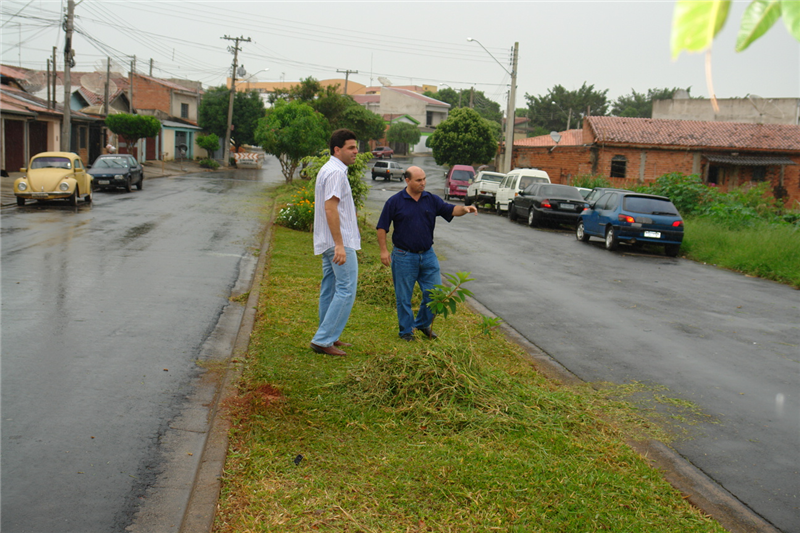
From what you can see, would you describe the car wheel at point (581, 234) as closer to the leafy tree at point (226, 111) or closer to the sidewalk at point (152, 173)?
the sidewalk at point (152, 173)

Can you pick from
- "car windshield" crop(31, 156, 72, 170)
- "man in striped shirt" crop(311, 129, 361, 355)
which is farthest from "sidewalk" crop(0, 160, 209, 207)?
"man in striped shirt" crop(311, 129, 361, 355)

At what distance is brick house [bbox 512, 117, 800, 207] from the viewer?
134 ft

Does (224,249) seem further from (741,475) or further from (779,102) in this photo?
(779,102)

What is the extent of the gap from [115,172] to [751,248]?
23583 mm

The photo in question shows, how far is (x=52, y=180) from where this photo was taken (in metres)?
21.1

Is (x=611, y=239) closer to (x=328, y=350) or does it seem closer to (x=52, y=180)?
(x=328, y=350)

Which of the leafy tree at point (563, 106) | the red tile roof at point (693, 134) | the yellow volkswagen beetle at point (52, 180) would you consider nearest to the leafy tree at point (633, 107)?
the leafy tree at point (563, 106)

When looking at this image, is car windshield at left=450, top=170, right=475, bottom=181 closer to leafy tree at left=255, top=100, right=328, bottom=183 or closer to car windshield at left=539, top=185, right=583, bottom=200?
leafy tree at left=255, top=100, right=328, bottom=183

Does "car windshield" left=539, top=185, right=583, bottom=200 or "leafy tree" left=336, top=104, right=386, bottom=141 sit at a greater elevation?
"leafy tree" left=336, top=104, right=386, bottom=141

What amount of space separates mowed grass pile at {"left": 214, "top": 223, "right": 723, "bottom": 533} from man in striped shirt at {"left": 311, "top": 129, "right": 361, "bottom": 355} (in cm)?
32

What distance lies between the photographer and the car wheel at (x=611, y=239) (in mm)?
17969

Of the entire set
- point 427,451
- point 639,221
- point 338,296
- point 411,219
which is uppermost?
point 411,219

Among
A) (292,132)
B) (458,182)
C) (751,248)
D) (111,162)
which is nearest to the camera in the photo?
(751,248)

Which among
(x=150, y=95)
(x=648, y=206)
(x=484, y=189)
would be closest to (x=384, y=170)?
(x=484, y=189)
